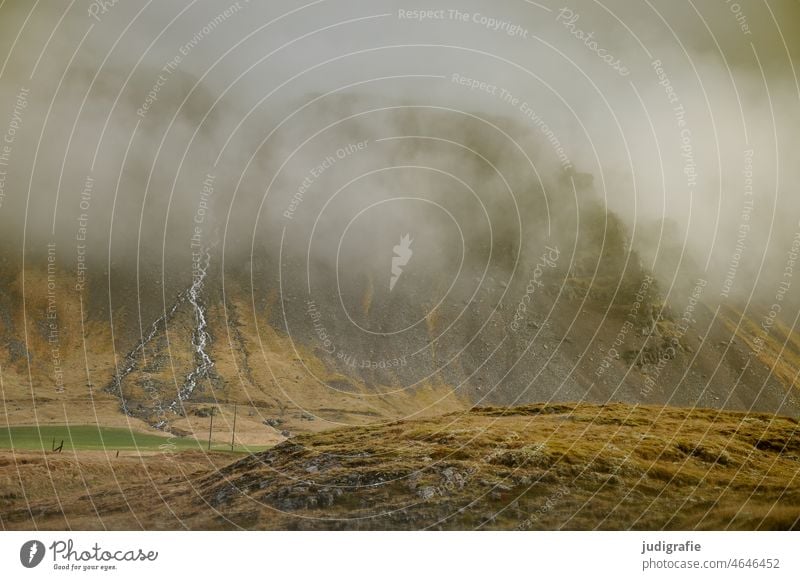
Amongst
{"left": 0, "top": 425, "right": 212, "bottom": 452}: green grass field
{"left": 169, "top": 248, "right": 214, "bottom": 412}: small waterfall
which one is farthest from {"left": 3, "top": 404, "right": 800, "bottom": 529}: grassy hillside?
{"left": 169, "top": 248, "right": 214, "bottom": 412}: small waterfall

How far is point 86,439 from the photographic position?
101812mm

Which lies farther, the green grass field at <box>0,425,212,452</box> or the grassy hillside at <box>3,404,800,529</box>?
the green grass field at <box>0,425,212,452</box>

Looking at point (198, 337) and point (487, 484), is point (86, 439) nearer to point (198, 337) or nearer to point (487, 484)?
point (198, 337)

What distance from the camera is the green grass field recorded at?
96.4 meters

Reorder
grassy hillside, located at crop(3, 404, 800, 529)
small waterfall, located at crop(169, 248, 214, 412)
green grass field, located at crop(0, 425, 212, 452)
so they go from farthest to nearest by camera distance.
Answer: small waterfall, located at crop(169, 248, 214, 412) → green grass field, located at crop(0, 425, 212, 452) → grassy hillside, located at crop(3, 404, 800, 529)

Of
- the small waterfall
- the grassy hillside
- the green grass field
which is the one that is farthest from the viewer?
the small waterfall

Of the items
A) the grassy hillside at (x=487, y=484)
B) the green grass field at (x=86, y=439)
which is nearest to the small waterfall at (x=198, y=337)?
the green grass field at (x=86, y=439)

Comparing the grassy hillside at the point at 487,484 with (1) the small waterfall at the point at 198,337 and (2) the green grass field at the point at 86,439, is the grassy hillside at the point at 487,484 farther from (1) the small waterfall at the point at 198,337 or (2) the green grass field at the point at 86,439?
(1) the small waterfall at the point at 198,337

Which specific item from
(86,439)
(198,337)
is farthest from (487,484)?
(198,337)

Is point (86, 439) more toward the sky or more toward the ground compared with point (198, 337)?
more toward the ground

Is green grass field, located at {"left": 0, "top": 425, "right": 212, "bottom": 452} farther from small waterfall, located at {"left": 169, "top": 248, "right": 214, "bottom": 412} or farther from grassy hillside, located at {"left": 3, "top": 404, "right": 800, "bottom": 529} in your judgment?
grassy hillside, located at {"left": 3, "top": 404, "right": 800, "bottom": 529}

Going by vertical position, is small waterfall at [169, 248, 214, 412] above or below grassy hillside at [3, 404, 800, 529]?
below
